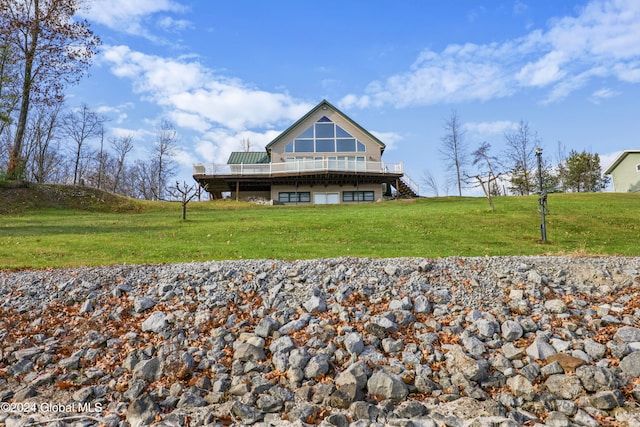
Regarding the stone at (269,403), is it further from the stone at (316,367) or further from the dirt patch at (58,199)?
the dirt patch at (58,199)

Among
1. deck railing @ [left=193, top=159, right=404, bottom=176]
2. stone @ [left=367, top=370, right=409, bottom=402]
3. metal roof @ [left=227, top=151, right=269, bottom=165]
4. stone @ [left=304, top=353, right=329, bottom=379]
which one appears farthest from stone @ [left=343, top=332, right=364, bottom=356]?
metal roof @ [left=227, top=151, right=269, bottom=165]

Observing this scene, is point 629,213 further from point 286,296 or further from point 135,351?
point 135,351

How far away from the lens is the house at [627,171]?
109ft

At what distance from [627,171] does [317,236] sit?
1375 inches

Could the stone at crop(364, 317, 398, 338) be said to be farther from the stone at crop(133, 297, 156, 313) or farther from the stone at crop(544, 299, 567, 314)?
the stone at crop(133, 297, 156, 313)

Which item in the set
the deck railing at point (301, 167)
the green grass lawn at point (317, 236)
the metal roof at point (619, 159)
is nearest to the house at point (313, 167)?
the deck railing at point (301, 167)

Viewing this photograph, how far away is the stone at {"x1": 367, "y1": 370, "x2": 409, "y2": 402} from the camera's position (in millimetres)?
3863

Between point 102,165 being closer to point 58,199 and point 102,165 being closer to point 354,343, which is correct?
point 58,199

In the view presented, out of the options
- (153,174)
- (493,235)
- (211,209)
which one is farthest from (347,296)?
(153,174)

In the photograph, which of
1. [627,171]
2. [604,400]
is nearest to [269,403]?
[604,400]

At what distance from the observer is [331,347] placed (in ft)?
14.9

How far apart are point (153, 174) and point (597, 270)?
50.2 meters

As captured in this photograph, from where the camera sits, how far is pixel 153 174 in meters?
48.8

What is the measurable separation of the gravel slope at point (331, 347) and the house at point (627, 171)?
35.1 meters
